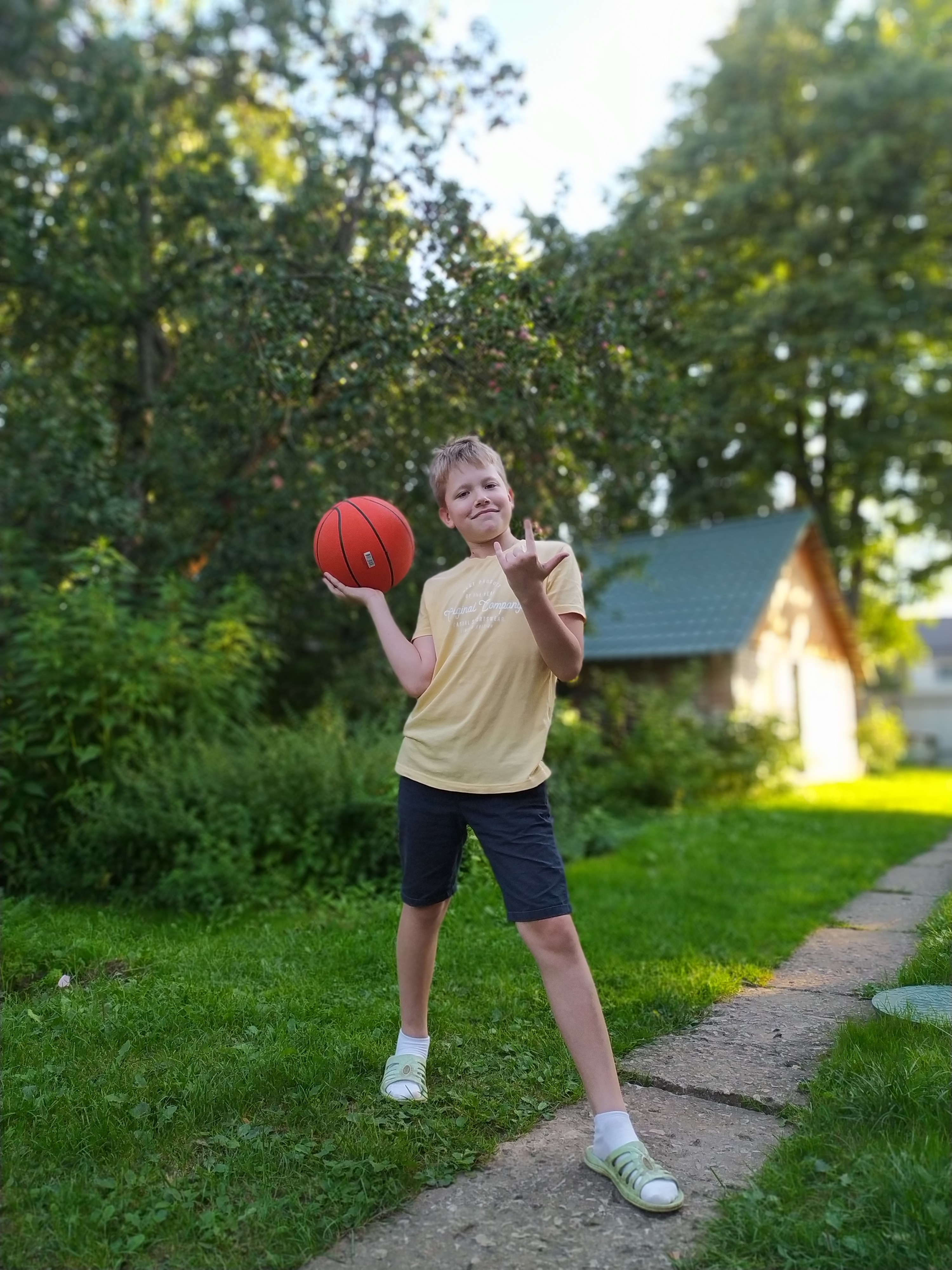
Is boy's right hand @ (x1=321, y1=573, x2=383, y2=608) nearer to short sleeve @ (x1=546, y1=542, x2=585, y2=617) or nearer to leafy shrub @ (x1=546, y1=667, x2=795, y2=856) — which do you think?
short sleeve @ (x1=546, y1=542, x2=585, y2=617)

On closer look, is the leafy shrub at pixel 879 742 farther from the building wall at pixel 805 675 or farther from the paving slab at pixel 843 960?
the paving slab at pixel 843 960

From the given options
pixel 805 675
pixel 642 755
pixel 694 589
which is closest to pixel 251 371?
pixel 642 755

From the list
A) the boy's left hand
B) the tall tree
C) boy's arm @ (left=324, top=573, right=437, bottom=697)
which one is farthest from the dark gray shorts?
the tall tree

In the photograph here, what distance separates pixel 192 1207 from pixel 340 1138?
42 cm

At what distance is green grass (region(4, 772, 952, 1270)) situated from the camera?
2287mm

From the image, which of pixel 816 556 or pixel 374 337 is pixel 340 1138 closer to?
pixel 374 337

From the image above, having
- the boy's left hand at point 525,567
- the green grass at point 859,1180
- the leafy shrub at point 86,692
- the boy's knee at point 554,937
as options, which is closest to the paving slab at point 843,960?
the green grass at point 859,1180

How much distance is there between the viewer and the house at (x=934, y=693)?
41.8 metres

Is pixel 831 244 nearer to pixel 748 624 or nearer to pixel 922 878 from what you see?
pixel 748 624

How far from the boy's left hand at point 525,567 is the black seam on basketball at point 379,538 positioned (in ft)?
3.74

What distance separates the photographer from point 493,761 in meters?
2.67

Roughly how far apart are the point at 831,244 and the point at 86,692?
19.1 m

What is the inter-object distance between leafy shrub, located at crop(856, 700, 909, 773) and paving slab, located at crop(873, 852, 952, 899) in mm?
13633

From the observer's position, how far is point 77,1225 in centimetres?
A: 221
